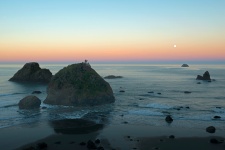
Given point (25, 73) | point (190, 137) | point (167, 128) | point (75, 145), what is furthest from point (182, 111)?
point (25, 73)

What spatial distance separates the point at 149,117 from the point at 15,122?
→ 19.1 meters

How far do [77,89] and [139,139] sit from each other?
23.5 m

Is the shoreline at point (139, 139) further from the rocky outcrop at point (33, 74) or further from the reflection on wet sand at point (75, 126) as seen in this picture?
the rocky outcrop at point (33, 74)

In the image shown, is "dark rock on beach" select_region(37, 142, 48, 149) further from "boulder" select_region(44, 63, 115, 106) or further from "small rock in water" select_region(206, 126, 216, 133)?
"boulder" select_region(44, 63, 115, 106)

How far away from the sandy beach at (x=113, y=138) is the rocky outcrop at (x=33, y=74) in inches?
2774

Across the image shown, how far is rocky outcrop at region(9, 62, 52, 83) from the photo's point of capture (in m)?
101

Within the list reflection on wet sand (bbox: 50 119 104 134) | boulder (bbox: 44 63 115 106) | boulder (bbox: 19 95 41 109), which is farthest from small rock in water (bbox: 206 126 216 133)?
boulder (bbox: 19 95 41 109)

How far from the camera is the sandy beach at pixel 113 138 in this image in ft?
83.0

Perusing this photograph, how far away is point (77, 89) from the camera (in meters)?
48.8

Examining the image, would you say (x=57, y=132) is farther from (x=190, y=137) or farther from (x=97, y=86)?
(x=97, y=86)

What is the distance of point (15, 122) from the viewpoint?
116 feet

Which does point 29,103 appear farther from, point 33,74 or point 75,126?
point 33,74

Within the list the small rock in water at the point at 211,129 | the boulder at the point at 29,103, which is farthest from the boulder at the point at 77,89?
the small rock in water at the point at 211,129

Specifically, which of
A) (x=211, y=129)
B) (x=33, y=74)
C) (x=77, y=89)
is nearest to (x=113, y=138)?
(x=211, y=129)
